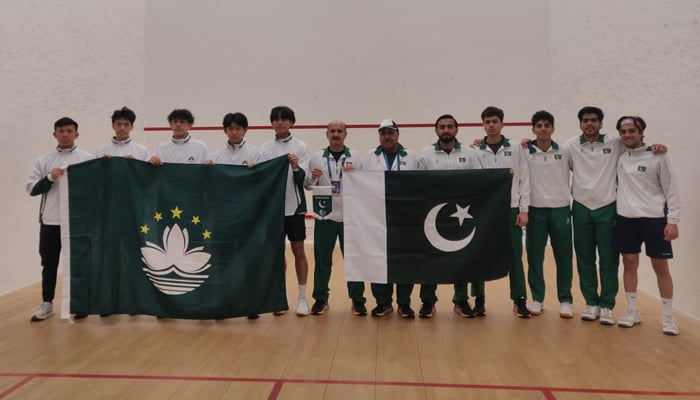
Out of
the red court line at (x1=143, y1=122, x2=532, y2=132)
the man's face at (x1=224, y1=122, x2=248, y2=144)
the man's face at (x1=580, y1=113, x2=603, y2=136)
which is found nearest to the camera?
the man's face at (x1=580, y1=113, x2=603, y2=136)

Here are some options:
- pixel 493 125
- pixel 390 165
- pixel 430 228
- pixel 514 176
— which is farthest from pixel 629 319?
pixel 390 165

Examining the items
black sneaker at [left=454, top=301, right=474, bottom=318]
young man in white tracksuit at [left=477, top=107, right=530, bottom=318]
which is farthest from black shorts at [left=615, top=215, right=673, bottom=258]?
black sneaker at [left=454, top=301, right=474, bottom=318]

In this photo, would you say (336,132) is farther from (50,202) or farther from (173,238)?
(50,202)

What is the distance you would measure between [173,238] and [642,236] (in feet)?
9.75

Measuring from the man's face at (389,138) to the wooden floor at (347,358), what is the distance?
1.16 metres

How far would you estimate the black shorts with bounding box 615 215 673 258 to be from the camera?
103 inches

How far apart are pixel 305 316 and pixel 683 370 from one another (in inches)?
84.1

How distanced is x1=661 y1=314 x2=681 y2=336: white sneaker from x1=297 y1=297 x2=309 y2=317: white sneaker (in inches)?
88.9

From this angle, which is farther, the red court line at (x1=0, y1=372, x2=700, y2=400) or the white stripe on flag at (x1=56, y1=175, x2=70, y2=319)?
the white stripe on flag at (x1=56, y1=175, x2=70, y2=319)

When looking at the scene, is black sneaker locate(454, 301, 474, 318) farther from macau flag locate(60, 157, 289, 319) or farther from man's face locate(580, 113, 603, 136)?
man's face locate(580, 113, 603, 136)

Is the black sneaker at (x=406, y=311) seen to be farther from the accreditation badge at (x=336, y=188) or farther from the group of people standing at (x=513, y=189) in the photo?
the accreditation badge at (x=336, y=188)

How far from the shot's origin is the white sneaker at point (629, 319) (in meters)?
2.72

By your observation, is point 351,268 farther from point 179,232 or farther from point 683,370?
point 683,370

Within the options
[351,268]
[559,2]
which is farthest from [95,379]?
[559,2]
